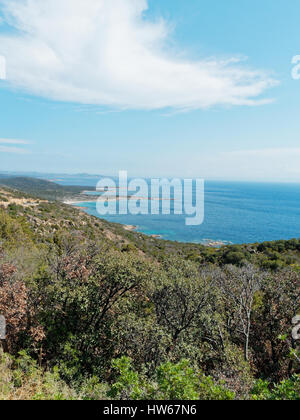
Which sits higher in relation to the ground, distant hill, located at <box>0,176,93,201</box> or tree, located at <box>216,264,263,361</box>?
distant hill, located at <box>0,176,93,201</box>

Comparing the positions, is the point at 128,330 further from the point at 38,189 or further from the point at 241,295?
the point at 38,189

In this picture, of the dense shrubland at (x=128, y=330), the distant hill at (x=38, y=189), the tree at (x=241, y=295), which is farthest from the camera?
the distant hill at (x=38, y=189)

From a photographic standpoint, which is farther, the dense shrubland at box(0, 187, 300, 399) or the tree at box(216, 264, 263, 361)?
the tree at box(216, 264, 263, 361)

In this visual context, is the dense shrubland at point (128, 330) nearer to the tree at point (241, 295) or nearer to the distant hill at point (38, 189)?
the tree at point (241, 295)

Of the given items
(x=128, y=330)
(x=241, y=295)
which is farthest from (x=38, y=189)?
(x=241, y=295)

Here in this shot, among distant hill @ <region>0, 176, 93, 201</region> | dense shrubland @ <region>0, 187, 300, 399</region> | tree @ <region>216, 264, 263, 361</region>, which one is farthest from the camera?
distant hill @ <region>0, 176, 93, 201</region>

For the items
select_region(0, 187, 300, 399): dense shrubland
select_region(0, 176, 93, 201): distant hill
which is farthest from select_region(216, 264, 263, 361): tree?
select_region(0, 176, 93, 201): distant hill

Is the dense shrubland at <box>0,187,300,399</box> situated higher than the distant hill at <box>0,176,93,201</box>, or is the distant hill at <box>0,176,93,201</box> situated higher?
the distant hill at <box>0,176,93,201</box>

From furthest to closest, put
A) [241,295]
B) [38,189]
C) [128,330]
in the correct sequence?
[38,189], [241,295], [128,330]

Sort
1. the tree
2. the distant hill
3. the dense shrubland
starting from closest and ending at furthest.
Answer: the dense shrubland < the tree < the distant hill

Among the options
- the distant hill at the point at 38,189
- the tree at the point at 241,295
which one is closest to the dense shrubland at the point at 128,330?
the tree at the point at 241,295

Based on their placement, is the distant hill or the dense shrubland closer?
the dense shrubland

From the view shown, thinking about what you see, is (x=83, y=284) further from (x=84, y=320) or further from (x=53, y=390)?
(x=53, y=390)

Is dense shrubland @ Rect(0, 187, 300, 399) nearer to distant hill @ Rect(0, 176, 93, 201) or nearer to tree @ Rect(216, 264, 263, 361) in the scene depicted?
tree @ Rect(216, 264, 263, 361)
